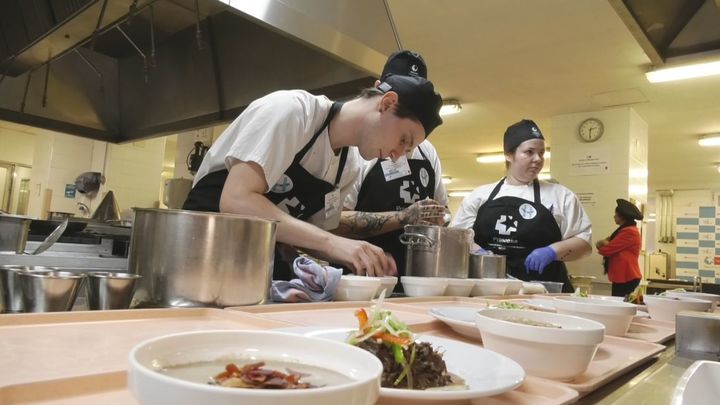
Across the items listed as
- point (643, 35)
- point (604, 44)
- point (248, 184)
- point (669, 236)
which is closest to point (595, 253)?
point (604, 44)

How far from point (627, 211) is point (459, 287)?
188 inches

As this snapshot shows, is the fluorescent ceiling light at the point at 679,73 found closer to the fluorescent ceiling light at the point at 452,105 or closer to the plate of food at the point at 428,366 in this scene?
the fluorescent ceiling light at the point at 452,105

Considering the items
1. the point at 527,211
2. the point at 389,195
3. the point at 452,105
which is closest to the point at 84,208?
the point at 452,105

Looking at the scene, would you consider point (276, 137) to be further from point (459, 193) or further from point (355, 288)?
point (459, 193)

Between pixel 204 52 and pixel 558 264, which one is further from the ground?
pixel 204 52

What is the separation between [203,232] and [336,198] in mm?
919

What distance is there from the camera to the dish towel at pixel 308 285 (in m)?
1.30

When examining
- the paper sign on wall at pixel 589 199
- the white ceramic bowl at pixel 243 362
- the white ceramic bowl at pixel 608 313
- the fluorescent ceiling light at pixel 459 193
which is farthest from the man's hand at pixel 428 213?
the fluorescent ceiling light at pixel 459 193

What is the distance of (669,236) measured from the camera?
12.5m

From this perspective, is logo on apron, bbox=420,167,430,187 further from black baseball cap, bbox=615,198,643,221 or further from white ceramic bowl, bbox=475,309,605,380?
black baseball cap, bbox=615,198,643,221

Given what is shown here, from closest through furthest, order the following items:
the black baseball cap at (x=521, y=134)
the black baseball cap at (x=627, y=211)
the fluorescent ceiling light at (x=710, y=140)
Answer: the black baseball cap at (x=521, y=134), the black baseball cap at (x=627, y=211), the fluorescent ceiling light at (x=710, y=140)

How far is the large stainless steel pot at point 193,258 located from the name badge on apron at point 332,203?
79 cm

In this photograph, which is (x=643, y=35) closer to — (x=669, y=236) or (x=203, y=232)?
(x=203, y=232)

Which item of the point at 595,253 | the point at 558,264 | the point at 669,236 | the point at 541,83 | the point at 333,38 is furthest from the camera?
the point at 669,236
